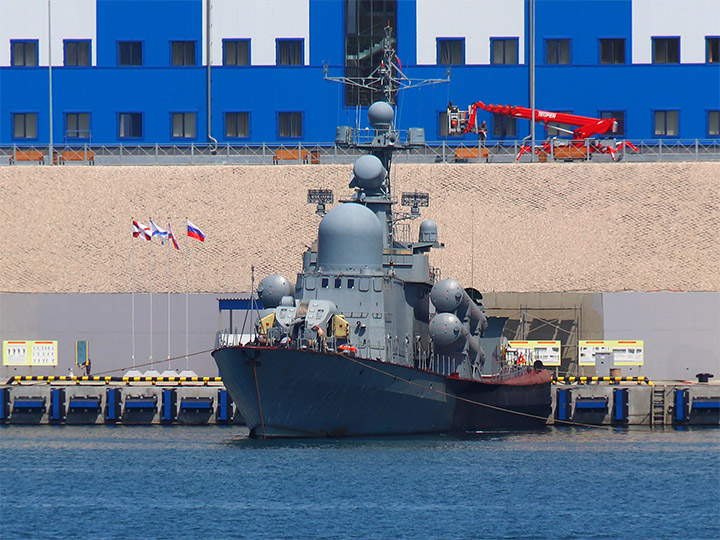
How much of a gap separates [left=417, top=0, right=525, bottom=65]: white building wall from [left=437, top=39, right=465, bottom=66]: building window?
0.76 feet

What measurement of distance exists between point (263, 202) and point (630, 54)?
22668 millimetres

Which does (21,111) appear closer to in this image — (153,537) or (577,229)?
(577,229)

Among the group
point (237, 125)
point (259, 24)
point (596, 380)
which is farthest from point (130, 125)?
point (596, 380)

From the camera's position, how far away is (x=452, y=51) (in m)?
82.4

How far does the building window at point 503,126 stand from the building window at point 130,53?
20.5 meters

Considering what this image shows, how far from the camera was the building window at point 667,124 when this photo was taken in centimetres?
8175

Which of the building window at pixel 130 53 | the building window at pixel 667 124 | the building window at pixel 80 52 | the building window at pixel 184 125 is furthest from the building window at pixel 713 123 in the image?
the building window at pixel 80 52

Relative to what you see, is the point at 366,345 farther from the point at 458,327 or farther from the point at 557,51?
the point at 557,51

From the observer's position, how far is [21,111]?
83750mm

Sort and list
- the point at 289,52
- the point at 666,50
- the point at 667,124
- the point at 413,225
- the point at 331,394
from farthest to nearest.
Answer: the point at 289,52, the point at 666,50, the point at 667,124, the point at 413,225, the point at 331,394

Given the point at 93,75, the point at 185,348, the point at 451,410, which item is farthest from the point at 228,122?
the point at 451,410

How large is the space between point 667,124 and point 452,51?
12.7m

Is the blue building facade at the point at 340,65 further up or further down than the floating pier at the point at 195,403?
further up

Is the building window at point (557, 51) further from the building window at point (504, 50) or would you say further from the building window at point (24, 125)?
the building window at point (24, 125)
